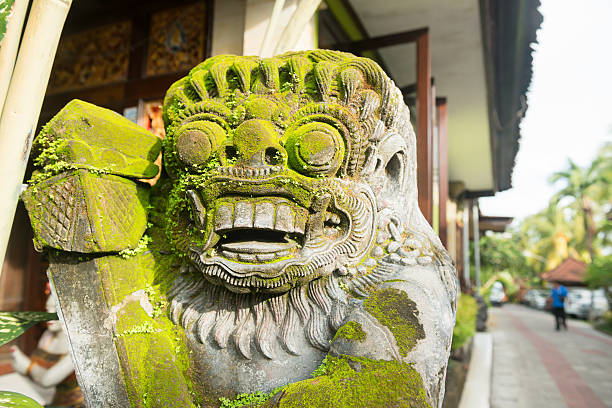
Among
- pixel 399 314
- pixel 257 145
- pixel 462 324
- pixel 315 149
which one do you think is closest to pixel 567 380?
pixel 462 324

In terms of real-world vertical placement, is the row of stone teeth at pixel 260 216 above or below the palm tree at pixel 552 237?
below

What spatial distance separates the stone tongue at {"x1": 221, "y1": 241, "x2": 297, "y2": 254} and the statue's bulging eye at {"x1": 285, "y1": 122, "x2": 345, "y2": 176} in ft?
0.88

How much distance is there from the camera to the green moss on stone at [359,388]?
121cm

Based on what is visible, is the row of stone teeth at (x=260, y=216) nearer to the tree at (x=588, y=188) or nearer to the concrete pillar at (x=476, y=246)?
the concrete pillar at (x=476, y=246)

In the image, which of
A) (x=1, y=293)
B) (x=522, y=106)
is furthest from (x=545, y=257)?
(x=1, y=293)

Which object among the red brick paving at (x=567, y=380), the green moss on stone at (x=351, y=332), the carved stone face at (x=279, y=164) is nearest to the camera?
the green moss on stone at (x=351, y=332)

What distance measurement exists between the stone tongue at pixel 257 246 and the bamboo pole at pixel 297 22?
1.37 m

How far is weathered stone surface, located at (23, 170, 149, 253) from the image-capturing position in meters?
1.54

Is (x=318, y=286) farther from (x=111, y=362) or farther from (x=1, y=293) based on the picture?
(x=1, y=293)

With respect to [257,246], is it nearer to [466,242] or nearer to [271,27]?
[271,27]

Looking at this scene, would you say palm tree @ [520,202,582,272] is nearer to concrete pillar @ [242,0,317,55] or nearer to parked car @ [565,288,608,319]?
parked car @ [565,288,608,319]

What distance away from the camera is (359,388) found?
4.06 ft

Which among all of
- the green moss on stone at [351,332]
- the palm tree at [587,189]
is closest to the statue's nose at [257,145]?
the green moss on stone at [351,332]

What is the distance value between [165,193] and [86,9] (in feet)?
11.5
